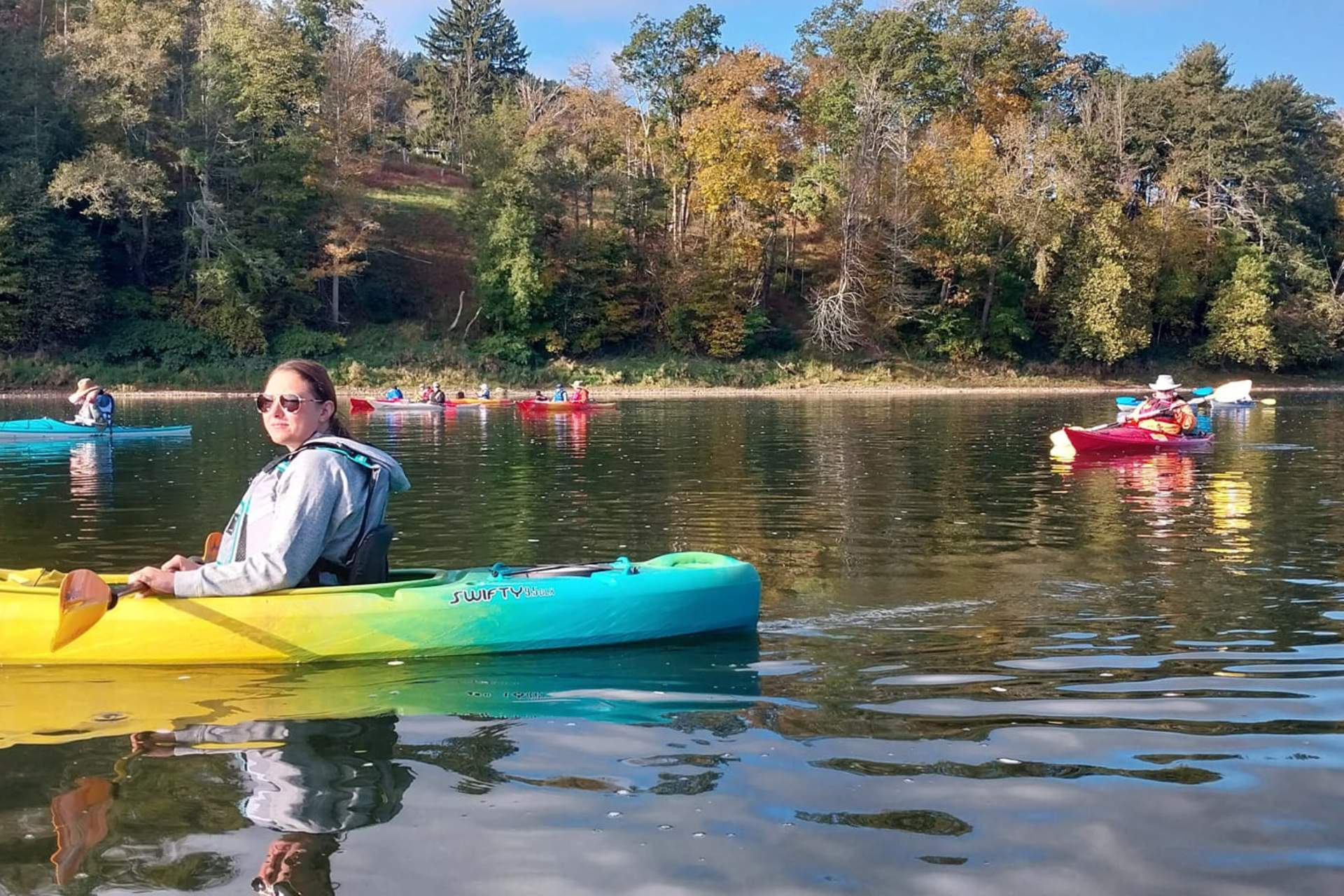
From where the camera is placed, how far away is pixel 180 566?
6199mm

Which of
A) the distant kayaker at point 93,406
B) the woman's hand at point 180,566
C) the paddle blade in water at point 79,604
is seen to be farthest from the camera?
the distant kayaker at point 93,406

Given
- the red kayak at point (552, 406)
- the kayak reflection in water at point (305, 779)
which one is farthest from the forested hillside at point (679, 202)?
the kayak reflection in water at point (305, 779)

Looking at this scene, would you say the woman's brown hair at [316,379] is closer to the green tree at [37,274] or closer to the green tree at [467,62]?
the green tree at [37,274]

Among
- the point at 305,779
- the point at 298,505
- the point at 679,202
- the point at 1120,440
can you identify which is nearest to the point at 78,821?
the point at 305,779

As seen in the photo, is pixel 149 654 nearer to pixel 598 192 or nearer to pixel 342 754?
pixel 342 754

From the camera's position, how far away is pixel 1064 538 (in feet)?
35.0

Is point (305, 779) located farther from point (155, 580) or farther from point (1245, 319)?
point (1245, 319)

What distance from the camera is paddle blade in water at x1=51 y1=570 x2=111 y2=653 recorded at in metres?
5.98

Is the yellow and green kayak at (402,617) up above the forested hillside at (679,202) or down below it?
below

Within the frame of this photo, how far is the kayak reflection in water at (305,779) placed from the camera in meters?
3.91

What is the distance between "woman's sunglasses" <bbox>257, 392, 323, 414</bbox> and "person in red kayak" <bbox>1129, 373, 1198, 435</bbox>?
1644 cm

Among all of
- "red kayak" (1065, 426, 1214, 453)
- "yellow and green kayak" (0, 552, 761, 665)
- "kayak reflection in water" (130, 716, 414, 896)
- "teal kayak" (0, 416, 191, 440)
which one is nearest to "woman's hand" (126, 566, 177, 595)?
"yellow and green kayak" (0, 552, 761, 665)

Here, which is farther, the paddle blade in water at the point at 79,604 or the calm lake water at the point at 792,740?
the paddle blade in water at the point at 79,604

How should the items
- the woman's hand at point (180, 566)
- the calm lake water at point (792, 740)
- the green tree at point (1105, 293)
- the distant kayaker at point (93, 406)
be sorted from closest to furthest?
the calm lake water at point (792, 740) < the woman's hand at point (180, 566) < the distant kayaker at point (93, 406) < the green tree at point (1105, 293)
